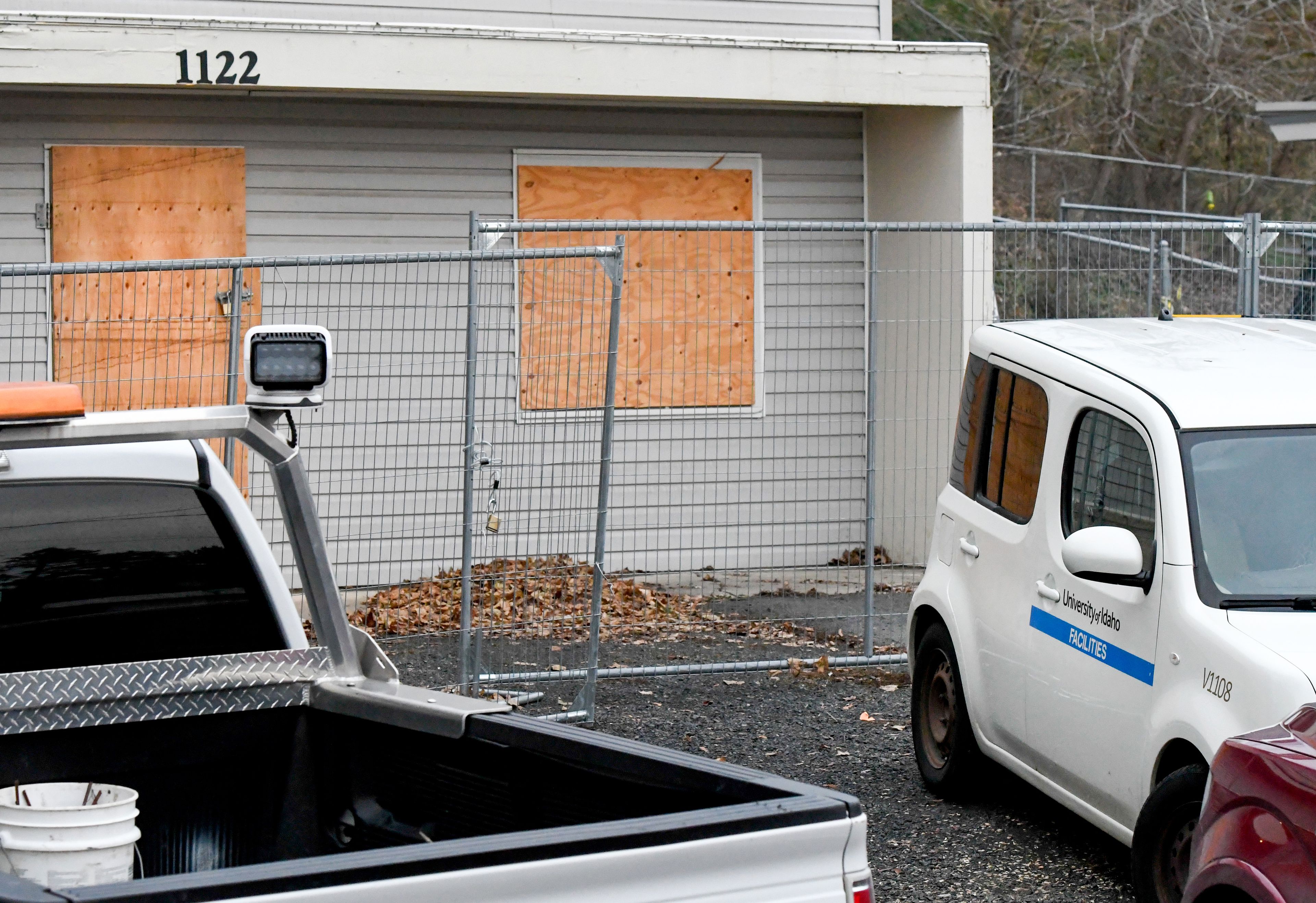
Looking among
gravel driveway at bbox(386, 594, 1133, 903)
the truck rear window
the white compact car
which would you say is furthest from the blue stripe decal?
the truck rear window

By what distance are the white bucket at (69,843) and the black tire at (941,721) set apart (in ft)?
12.0

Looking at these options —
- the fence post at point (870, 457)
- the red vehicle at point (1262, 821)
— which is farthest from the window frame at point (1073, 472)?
the fence post at point (870, 457)

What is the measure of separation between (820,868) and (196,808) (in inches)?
66.6

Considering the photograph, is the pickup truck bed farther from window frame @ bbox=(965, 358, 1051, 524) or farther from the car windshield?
window frame @ bbox=(965, 358, 1051, 524)

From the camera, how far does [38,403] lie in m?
2.95

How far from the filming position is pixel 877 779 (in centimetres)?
658

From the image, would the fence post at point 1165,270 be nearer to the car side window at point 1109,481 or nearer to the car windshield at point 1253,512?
the car side window at point 1109,481

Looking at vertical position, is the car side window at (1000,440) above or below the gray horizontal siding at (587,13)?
below

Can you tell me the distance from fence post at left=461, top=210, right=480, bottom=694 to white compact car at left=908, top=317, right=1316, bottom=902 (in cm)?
223

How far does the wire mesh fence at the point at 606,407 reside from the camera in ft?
24.2

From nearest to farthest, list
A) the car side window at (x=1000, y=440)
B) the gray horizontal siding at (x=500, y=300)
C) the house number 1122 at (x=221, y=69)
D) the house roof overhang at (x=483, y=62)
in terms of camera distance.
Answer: the car side window at (x=1000, y=440) → the gray horizontal siding at (x=500, y=300) → the house roof overhang at (x=483, y=62) → the house number 1122 at (x=221, y=69)

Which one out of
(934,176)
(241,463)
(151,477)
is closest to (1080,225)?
(934,176)

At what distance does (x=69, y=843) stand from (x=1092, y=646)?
3263mm

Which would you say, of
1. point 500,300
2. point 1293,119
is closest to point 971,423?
point 500,300
